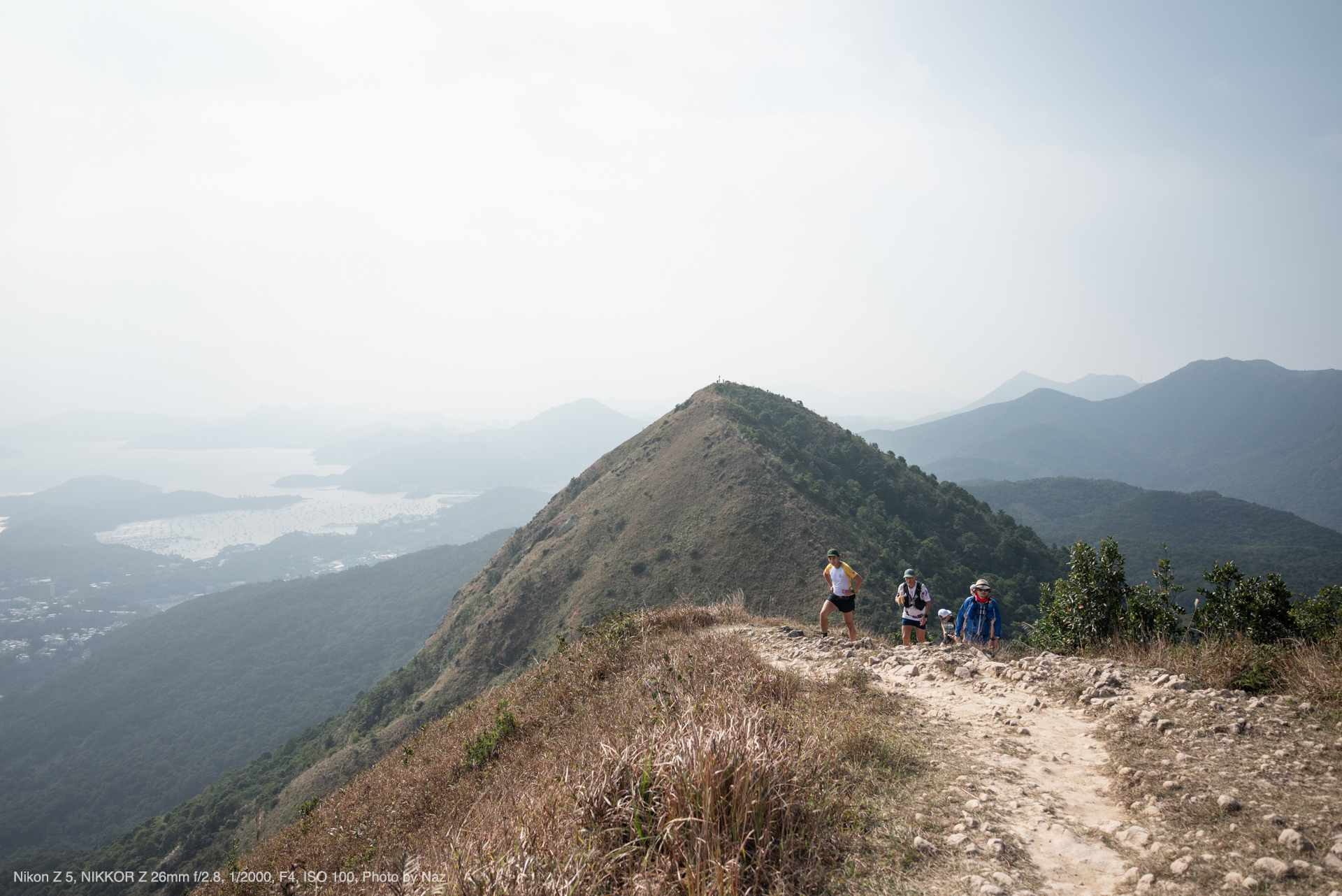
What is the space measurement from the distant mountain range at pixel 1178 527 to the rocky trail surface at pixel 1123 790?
271 ft

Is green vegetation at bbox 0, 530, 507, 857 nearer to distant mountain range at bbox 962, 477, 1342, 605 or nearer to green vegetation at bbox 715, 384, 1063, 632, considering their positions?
green vegetation at bbox 715, 384, 1063, 632

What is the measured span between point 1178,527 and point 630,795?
496ft

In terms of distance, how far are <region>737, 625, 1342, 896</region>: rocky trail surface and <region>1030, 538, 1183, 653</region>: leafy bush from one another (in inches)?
109

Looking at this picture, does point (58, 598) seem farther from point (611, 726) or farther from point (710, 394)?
point (611, 726)

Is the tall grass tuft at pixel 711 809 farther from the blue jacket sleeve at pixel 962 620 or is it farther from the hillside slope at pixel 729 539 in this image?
the hillside slope at pixel 729 539

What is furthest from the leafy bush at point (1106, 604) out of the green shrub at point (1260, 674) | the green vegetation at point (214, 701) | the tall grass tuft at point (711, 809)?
the green vegetation at point (214, 701)

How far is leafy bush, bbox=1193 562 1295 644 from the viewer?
7.43m

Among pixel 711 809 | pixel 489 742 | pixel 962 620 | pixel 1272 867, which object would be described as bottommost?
pixel 489 742

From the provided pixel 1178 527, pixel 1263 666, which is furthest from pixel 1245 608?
pixel 1178 527

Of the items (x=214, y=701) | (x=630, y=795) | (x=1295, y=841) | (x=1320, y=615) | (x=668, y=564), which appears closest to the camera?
(x=1295, y=841)

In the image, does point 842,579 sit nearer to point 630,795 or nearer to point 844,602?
point 844,602

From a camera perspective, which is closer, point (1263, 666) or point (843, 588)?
point (1263, 666)

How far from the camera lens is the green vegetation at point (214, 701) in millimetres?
45344

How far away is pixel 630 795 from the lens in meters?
3.56
